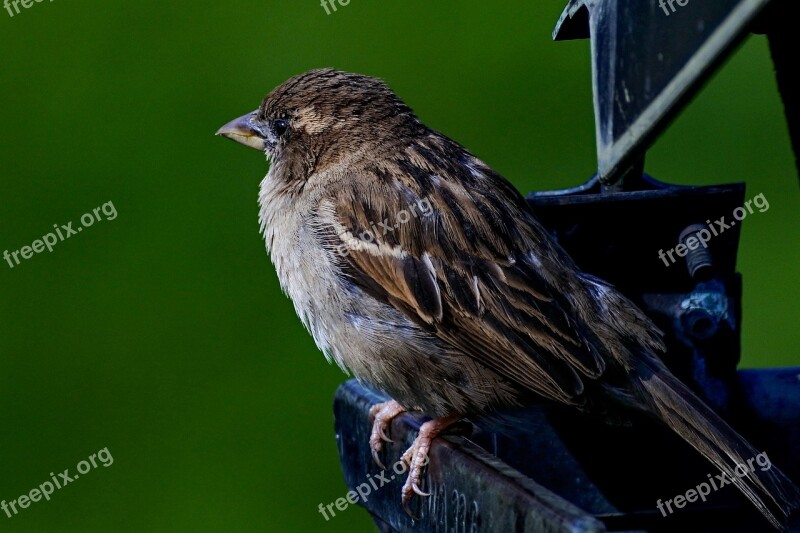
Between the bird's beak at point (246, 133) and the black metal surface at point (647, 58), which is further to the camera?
the bird's beak at point (246, 133)

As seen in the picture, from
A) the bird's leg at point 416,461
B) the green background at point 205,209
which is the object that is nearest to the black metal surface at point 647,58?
the bird's leg at point 416,461

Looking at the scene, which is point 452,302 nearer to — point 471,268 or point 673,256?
point 471,268

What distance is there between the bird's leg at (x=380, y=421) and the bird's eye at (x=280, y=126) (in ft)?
3.79

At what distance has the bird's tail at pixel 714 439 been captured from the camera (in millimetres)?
3730

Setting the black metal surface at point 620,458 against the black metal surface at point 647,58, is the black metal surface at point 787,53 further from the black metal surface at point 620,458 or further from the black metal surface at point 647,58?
the black metal surface at point 620,458

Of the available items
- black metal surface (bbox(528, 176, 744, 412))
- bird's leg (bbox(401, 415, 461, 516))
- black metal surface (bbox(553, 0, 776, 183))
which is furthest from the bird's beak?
black metal surface (bbox(553, 0, 776, 183))

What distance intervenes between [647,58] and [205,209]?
6.14m

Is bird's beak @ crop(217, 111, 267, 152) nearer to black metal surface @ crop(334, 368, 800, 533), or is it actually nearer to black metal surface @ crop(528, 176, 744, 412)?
black metal surface @ crop(334, 368, 800, 533)

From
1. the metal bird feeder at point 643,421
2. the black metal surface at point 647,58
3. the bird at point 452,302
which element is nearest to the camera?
the black metal surface at point 647,58

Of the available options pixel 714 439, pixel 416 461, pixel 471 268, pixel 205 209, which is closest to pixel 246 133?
pixel 471 268

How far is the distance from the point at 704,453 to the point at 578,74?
616 cm

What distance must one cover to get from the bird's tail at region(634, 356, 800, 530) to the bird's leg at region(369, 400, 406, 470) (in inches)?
28.6

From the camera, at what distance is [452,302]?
15.2 feet

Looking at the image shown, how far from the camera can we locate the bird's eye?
5449mm
